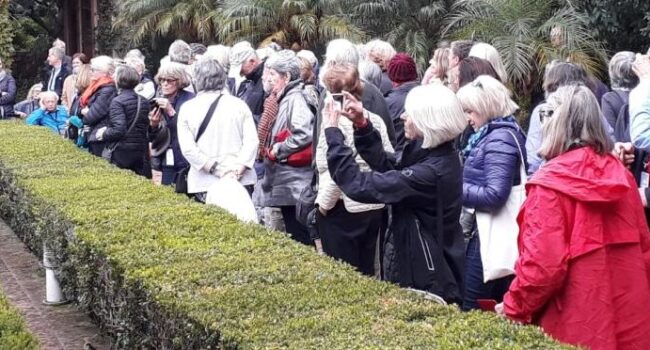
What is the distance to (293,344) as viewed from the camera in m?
3.55

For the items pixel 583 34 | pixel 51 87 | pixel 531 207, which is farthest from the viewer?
pixel 51 87

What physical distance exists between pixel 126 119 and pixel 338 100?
4.32 meters

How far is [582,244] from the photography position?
409 centimetres

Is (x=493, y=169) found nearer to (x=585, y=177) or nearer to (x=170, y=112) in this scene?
(x=585, y=177)

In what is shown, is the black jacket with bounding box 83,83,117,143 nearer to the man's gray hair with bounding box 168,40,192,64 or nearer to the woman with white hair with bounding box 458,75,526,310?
the man's gray hair with bounding box 168,40,192,64

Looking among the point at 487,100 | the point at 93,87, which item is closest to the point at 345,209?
the point at 487,100

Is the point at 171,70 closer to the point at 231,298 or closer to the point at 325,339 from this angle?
the point at 231,298

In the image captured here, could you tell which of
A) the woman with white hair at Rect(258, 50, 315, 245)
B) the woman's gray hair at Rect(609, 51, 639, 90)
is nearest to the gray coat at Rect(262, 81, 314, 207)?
the woman with white hair at Rect(258, 50, 315, 245)

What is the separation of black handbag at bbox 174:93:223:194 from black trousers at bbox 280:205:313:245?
2.82 ft

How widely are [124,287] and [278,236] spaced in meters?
0.91

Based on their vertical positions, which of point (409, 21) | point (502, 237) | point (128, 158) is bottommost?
point (128, 158)

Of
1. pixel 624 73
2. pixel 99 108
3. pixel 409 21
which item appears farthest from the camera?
pixel 409 21

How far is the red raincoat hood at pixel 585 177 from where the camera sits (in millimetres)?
4086

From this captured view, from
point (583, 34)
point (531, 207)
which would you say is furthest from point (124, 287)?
point (583, 34)
